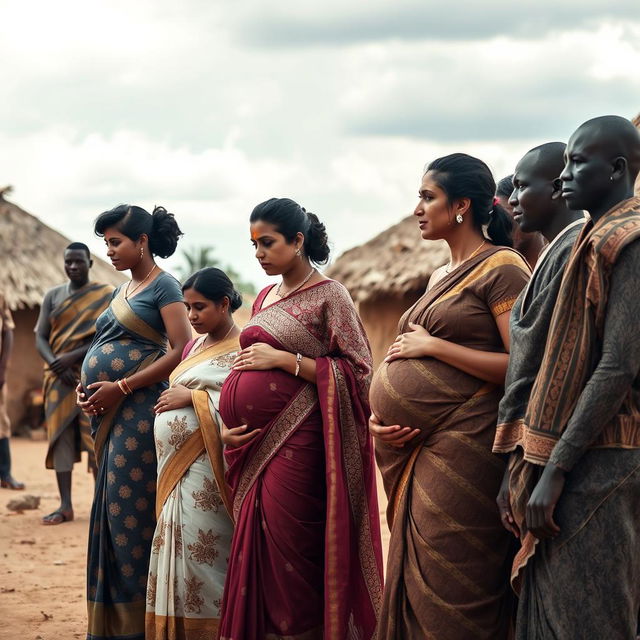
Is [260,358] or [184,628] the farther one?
[184,628]

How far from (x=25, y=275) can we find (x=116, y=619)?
13329 mm

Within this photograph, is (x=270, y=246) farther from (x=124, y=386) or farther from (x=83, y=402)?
(x=83, y=402)

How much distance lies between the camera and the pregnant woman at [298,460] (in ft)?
15.3

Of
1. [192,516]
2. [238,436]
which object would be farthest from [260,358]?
[192,516]

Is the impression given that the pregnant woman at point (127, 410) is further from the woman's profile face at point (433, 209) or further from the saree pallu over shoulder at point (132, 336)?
the woman's profile face at point (433, 209)

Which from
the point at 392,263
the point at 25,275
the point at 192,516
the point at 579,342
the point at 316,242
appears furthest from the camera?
the point at 25,275

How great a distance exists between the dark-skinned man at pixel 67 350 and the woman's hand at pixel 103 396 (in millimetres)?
3892

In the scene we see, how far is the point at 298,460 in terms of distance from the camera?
4.76 m

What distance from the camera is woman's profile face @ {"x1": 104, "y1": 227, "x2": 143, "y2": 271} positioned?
570cm

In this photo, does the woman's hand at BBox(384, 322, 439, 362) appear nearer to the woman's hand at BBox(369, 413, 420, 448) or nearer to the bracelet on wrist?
the woman's hand at BBox(369, 413, 420, 448)

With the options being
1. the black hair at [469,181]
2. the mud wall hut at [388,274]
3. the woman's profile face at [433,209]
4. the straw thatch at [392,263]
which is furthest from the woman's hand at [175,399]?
the mud wall hut at [388,274]

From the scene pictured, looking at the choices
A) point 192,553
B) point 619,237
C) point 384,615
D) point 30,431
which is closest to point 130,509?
point 192,553

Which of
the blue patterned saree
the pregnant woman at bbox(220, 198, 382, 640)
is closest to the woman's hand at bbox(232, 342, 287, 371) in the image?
the pregnant woman at bbox(220, 198, 382, 640)

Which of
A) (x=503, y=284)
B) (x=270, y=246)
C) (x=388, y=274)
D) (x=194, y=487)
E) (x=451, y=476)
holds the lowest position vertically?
(x=194, y=487)
